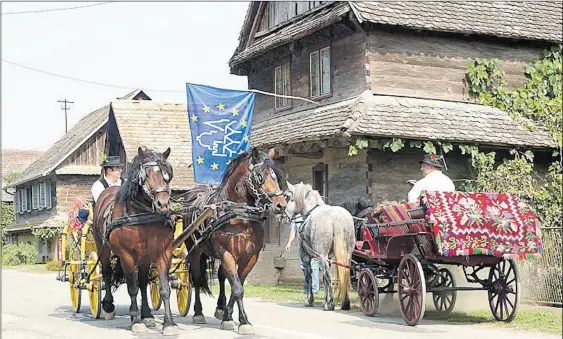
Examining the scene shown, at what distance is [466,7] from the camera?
21.4 m

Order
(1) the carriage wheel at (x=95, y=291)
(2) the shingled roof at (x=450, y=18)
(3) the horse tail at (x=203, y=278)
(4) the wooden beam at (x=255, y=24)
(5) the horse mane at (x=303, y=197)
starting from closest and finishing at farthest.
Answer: (3) the horse tail at (x=203, y=278), (1) the carriage wheel at (x=95, y=291), (5) the horse mane at (x=303, y=197), (2) the shingled roof at (x=450, y=18), (4) the wooden beam at (x=255, y=24)

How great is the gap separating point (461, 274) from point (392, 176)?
16.3 feet

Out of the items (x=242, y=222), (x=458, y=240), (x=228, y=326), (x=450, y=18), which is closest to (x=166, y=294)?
(x=228, y=326)

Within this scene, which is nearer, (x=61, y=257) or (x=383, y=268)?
(x=383, y=268)

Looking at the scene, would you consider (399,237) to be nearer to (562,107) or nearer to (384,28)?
(562,107)

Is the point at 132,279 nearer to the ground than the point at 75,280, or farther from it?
farther from it

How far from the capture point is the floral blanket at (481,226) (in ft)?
37.1

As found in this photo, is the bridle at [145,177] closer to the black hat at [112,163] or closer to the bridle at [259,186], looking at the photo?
the bridle at [259,186]

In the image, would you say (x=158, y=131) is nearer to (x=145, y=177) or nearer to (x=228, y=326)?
(x=228, y=326)

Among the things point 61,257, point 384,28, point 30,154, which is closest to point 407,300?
point 61,257

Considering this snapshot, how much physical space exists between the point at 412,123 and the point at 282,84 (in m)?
6.19

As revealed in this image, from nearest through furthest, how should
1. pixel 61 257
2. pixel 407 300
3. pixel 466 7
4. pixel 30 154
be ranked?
pixel 407 300 < pixel 61 257 < pixel 466 7 < pixel 30 154

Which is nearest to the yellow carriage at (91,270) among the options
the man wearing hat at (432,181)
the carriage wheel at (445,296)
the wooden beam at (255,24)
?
the man wearing hat at (432,181)

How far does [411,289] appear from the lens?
11977mm
